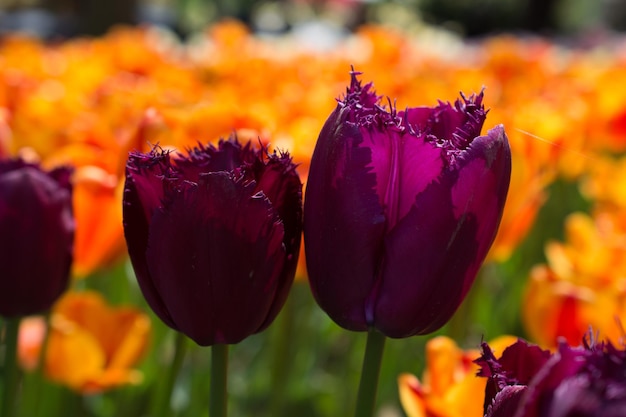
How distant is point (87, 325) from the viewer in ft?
3.22

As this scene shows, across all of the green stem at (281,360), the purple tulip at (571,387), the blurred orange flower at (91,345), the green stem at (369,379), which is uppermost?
the purple tulip at (571,387)

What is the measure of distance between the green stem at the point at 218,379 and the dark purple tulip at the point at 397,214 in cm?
6

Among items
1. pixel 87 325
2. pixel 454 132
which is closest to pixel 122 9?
pixel 87 325

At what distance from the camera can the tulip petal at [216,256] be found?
44 cm

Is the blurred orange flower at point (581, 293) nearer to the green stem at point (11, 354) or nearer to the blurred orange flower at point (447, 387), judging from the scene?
the blurred orange flower at point (447, 387)

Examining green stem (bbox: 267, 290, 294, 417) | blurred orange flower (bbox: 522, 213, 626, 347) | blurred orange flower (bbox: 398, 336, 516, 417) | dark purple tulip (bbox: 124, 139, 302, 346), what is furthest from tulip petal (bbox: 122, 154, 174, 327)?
green stem (bbox: 267, 290, 294, 417)

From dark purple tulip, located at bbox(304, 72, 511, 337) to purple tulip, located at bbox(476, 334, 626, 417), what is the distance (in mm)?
52

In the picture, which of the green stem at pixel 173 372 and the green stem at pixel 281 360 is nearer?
the green stem at pixel 173 372

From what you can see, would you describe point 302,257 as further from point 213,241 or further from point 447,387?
point 213,241

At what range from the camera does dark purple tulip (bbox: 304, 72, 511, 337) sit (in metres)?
0.43

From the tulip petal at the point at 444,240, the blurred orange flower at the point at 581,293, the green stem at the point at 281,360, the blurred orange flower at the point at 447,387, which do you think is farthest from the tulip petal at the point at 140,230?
the green stem at the point at 281,360

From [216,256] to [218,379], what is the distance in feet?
0.23

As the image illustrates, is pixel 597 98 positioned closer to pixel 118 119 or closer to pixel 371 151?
pixel 118 119

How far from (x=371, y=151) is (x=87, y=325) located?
0.62 meters
